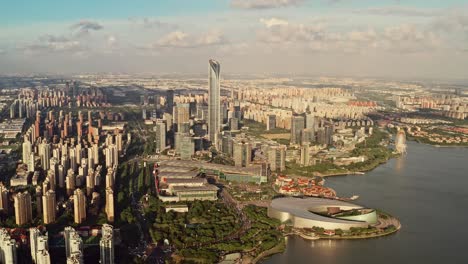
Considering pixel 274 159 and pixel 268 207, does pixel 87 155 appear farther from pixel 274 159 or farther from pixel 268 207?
pixel 268 207

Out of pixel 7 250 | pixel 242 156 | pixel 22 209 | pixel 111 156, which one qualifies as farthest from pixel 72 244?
pixel 242 156

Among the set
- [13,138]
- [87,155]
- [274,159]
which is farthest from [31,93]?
[274,159]

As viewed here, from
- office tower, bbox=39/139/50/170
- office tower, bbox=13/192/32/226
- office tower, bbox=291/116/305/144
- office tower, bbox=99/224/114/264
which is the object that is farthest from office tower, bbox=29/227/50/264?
office tower, bbox=291/116/305/144

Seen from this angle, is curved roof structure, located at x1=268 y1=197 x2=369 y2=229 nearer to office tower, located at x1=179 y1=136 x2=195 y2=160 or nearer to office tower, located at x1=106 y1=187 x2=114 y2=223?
office tower, located at x1=106 y1=187 x2=114 y2=223

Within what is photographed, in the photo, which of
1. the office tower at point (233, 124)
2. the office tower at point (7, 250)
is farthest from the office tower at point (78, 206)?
the office tower at point (233, 124)

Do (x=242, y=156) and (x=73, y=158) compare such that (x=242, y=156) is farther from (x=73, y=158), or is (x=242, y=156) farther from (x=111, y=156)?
(x=73, y=158)

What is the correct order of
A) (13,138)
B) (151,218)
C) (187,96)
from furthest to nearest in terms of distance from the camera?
(187,96)
(13,138)
(151,218)
